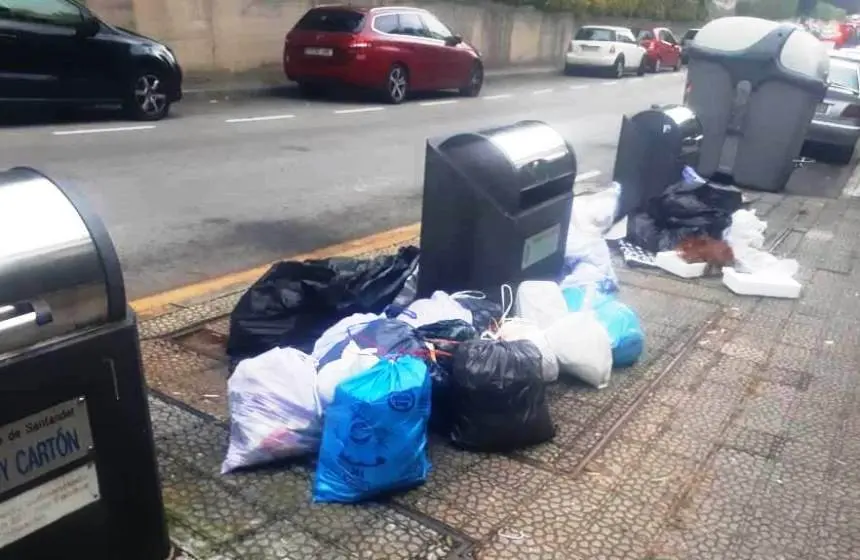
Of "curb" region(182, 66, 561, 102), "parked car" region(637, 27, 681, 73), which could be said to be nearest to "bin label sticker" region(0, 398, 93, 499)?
"curb" region(182, 66, 561, 102)

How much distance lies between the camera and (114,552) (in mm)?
2270

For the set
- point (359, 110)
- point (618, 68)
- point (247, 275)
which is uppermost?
point (247, 275)

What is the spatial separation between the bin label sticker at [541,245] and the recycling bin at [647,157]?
2277mm

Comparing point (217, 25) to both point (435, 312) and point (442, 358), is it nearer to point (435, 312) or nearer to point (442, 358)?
point (435, 312)

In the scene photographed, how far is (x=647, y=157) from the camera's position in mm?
6695

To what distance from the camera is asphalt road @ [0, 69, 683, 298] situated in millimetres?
5953

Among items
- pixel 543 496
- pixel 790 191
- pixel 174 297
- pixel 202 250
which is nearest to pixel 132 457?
pixel 543 496

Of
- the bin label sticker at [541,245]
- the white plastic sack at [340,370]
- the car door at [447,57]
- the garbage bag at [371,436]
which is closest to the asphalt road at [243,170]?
the car door at [447,57]

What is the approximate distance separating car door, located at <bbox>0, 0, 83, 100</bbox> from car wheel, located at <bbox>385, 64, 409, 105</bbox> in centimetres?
606

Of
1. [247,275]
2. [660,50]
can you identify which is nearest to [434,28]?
[247,275]

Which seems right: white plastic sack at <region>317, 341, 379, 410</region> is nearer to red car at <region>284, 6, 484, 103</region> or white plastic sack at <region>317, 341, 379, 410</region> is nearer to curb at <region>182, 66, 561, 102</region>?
curb at <region>182, 66, 561, 102</region>

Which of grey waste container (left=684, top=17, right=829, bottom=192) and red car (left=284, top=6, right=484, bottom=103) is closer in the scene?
grey waste container (left=684, top=17, right=829, bottom=192)

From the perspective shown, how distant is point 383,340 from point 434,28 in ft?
46.6

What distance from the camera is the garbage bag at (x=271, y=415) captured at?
2.93 meters
